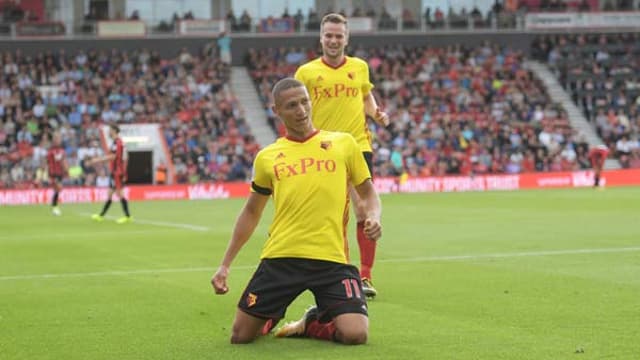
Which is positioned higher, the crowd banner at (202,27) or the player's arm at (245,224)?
the crowd banner at (202,27)

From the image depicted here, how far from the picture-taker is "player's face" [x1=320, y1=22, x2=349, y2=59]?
1123cm

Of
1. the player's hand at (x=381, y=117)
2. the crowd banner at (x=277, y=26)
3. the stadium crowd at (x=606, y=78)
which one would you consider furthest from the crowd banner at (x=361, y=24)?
the player's hand at (x=381, y=117)

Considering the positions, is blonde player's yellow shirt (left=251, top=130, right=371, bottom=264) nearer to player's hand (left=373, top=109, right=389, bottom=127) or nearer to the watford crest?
the watford crest

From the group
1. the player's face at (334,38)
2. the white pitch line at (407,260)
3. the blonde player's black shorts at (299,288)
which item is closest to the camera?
the blonde player's black shorts at (299,288)

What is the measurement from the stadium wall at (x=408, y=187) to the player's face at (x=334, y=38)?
31982 millimetres

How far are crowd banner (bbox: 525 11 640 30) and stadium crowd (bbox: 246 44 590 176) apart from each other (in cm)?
199

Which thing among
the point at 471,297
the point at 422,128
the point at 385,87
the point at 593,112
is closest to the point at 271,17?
the point at 385,87

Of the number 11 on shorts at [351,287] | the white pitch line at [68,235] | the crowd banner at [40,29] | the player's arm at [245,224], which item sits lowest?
the white pitch line at [68,235]

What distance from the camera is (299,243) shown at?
27.8ft

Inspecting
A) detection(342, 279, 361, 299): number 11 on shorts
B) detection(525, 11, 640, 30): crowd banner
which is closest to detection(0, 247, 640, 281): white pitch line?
detection(342, 279, 361, 299): number 11 on shorts

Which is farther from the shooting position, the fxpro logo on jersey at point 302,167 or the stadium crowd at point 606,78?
the stadium crowd at point 606,78

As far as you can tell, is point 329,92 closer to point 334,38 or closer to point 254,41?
point 334,38

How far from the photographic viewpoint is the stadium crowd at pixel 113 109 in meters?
46.2

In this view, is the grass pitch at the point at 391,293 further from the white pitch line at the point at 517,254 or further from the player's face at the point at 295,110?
the player's face at the point at 295,110
